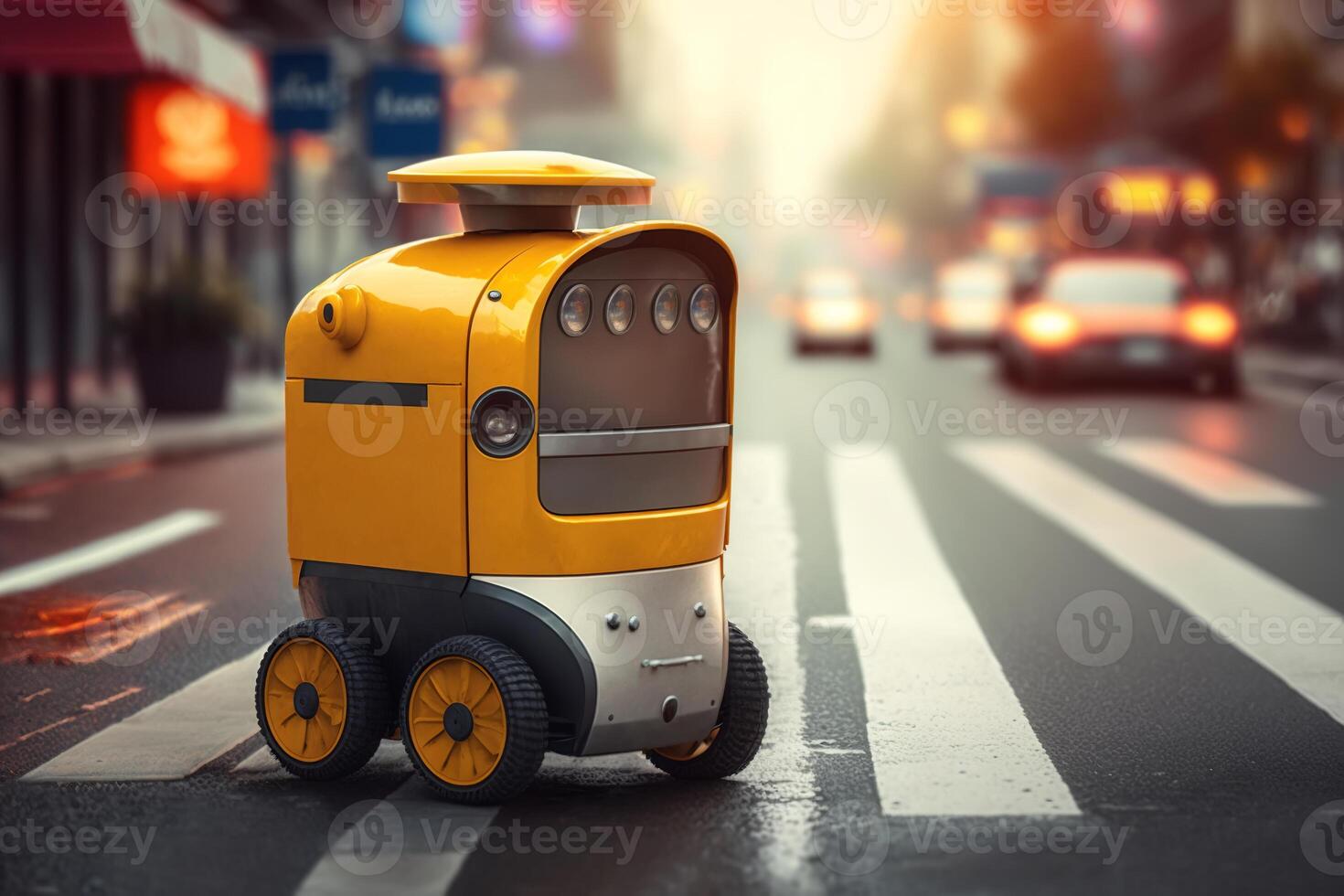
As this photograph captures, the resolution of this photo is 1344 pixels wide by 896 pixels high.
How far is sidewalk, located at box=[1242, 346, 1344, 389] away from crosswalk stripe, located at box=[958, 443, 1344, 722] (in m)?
10.6

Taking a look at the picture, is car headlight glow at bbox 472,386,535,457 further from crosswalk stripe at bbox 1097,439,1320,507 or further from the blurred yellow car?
the blurred yellow car

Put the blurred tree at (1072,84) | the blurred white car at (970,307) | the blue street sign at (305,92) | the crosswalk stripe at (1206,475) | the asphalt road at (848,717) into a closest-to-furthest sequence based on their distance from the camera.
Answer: the asphalt road at (848,717) → the crosswalk stripe at (1206,475) → the blue street sign at (305,92) → the blurred white car at (970,307) → the blurred tree at (1072,84)

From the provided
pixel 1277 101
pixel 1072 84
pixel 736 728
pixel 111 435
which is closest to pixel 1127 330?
pixel 111 435

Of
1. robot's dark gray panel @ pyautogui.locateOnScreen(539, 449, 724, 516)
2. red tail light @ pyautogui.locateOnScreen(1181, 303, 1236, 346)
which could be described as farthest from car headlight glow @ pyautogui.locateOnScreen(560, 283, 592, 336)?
red tail light @ pyautogui.locateOnScreen(1181, 303, 1236, 346)

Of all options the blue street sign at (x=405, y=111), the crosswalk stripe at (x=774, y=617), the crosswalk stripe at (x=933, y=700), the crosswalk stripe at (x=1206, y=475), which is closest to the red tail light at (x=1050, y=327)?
the crosswalk stripe at (x=1206, y=475)

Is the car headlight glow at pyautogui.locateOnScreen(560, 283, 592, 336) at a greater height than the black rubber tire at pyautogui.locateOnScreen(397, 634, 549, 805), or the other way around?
the car headlight glow at pyautogui.locateOnScreen(560, 283, 592, 336)

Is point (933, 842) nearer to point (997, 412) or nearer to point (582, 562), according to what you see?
point (582, 562)

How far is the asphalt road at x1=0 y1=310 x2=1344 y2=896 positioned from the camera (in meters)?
4.59

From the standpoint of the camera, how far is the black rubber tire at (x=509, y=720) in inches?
196

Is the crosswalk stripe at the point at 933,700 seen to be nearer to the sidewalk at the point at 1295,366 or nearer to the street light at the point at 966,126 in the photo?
the sidewalk at the point at 1295,366

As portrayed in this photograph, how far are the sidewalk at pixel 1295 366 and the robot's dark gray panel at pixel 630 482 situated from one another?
19.3 meters

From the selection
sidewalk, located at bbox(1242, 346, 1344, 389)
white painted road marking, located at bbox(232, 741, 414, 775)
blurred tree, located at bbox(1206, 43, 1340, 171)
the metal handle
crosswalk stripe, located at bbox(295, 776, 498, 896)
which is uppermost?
blurred tree, located at bbox(1206, 43, 1340, 171)

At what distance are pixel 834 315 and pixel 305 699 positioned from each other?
28.3 m

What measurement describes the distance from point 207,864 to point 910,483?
31.0 feet
